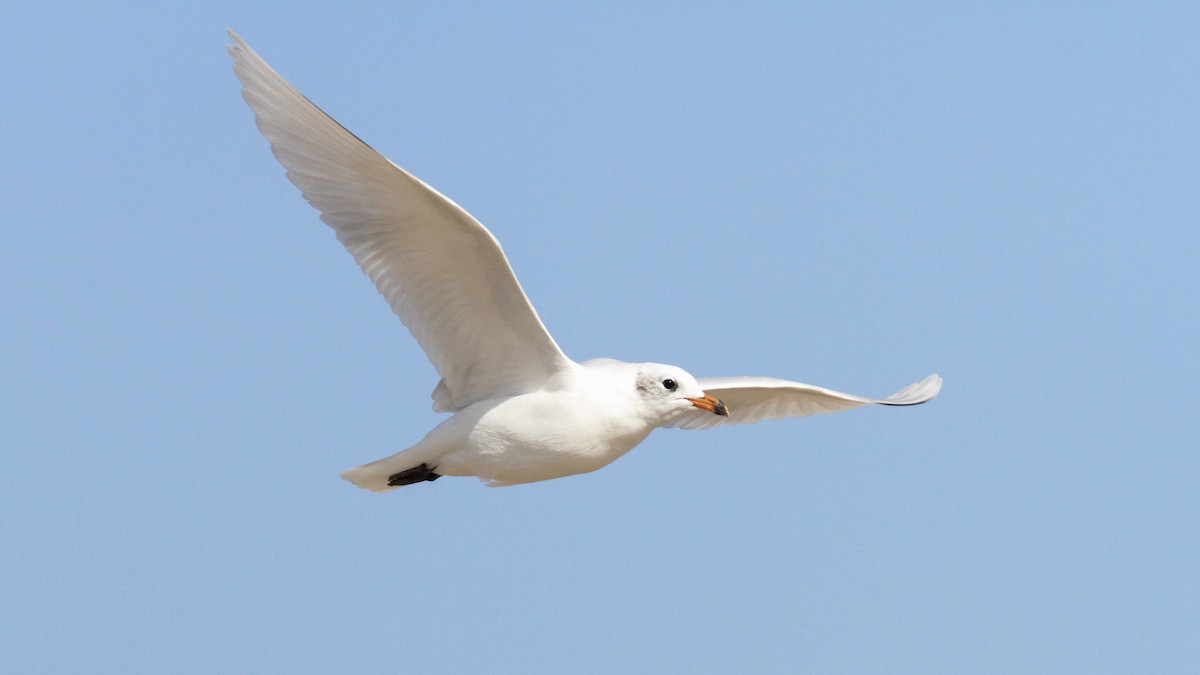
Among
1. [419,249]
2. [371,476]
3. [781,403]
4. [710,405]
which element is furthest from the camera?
[781,403]

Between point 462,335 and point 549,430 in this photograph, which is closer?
point 549,430

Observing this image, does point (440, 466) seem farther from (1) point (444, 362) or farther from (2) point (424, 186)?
(2) point (424, 186)

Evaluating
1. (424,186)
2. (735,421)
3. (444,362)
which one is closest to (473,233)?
(424,186)

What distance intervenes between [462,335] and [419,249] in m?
0.84

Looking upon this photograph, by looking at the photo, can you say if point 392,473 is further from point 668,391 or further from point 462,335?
point 668,391

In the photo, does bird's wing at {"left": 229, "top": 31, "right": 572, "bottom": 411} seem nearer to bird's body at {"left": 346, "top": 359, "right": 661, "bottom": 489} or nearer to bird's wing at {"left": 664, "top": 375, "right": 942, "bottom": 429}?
bird's body at {"left": 346, "top": 359, "right": 661, "bottom": 489}

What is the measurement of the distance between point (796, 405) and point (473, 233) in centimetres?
470

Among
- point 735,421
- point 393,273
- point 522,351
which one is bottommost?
point 735,421

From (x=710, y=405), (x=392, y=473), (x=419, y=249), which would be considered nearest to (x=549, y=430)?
(x=710, y=405)

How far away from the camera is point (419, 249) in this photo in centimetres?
1223

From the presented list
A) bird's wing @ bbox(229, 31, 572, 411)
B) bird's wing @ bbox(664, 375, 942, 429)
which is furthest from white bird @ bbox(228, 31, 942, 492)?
bird's wing @ bbox(664, 375, 942, 429)

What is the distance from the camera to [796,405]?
602 inches

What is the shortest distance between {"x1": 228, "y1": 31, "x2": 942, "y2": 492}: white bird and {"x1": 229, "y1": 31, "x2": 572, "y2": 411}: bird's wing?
1cm

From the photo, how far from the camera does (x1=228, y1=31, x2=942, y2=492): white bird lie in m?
11.9
